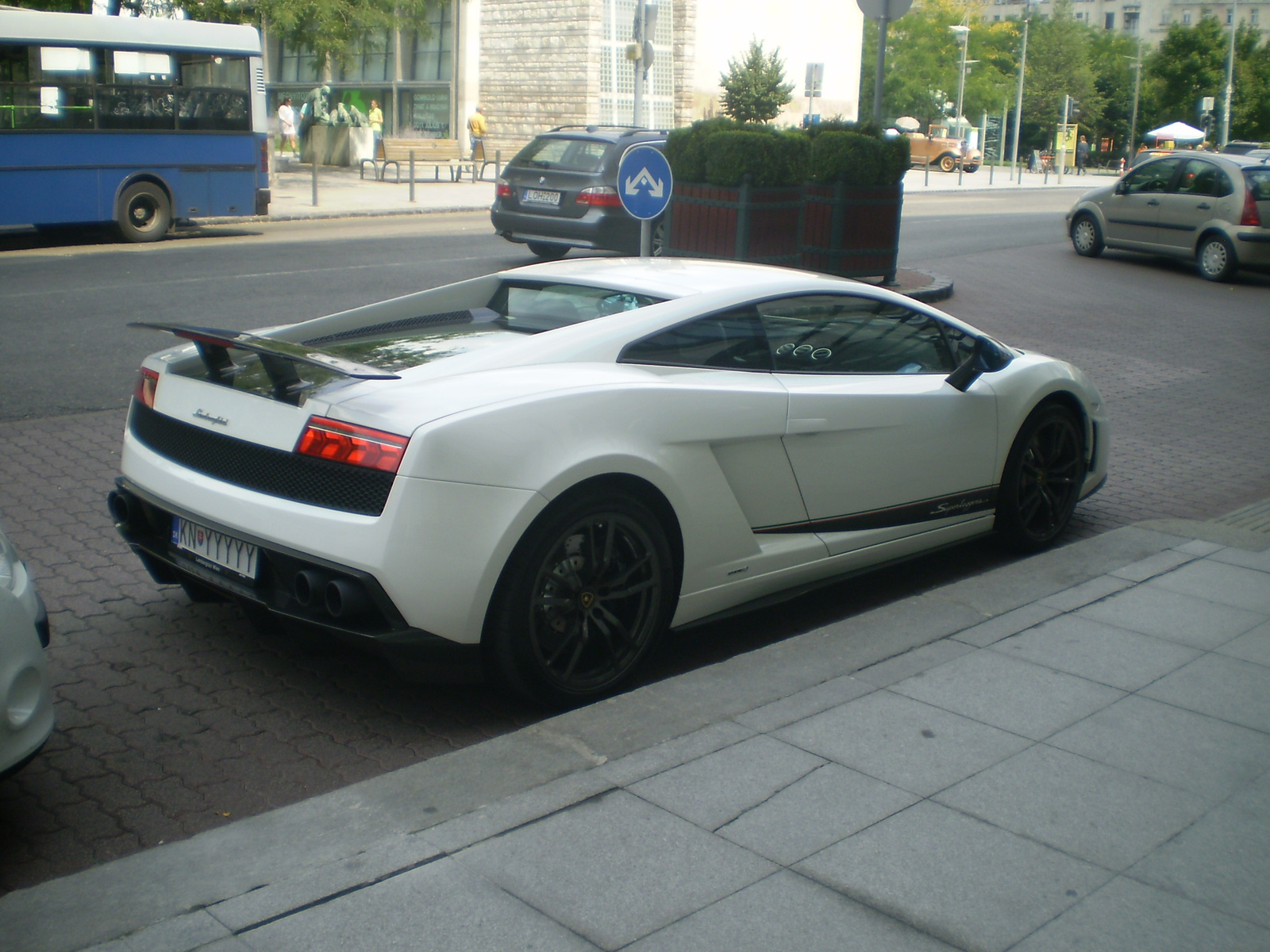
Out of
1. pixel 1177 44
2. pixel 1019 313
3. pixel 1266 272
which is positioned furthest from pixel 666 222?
pixel 1177 44

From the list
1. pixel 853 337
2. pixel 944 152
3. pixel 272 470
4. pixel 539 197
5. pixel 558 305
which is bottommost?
pixel 272 470

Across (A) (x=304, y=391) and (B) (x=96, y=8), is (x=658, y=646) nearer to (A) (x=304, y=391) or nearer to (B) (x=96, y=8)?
(A) (x=304, y=391)

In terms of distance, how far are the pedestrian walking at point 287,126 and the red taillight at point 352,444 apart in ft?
120

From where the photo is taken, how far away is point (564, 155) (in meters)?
16.0

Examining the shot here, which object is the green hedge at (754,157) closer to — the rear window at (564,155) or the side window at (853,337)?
the rear window at (564,155)

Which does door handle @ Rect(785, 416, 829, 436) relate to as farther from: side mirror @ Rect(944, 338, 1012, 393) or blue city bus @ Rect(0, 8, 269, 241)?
blue city bus @ Rect(0, 8, 269, 241)

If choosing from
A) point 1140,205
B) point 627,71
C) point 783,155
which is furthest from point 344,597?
point 627,71

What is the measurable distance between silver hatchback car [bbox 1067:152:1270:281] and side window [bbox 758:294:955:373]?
1367 cm

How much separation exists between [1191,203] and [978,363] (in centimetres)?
1427

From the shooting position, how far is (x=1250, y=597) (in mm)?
5008

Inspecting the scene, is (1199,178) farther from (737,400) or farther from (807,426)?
(737,400)

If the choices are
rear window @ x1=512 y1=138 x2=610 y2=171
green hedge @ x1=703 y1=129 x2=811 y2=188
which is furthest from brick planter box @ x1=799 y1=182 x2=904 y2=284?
rear window @ x1=512 y1=138 x2=610 y2=171

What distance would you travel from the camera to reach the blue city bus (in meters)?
15.9

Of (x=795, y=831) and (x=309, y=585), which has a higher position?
(x=309, y=585)
